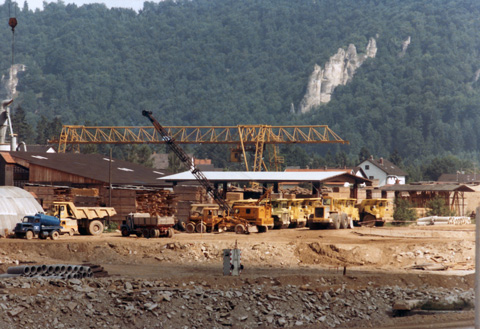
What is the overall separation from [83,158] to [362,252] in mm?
42305

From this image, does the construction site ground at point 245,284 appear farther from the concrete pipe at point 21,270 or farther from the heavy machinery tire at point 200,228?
the heavy machinery tire at point 200,228

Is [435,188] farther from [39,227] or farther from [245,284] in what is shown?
[245,284]

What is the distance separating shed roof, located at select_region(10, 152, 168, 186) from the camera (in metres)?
69.2

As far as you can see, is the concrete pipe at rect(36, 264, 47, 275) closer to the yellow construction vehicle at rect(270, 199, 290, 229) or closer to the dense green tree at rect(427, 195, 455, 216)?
the yellow construction vehicle at rect(270, 199, 290, 229)

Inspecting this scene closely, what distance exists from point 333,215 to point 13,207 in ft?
77.8

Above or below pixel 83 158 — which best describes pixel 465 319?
below

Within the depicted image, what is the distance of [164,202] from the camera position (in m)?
60.2

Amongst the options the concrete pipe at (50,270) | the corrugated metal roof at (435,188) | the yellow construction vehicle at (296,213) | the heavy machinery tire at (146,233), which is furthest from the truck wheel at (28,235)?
the corrugated metal roof at (435,188)

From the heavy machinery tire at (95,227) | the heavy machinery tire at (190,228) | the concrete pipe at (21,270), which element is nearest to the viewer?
the concrete pipe at (21,270)

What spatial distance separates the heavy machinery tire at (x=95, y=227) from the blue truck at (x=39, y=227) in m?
4.97

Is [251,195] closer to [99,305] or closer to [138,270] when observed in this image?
[138,270]

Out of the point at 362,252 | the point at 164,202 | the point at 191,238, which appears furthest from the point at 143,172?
the point at 362,252

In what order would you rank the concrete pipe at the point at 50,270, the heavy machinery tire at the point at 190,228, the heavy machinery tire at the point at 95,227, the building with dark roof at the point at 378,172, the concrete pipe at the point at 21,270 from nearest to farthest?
the concrete pipe at the point at 21,270, the concrete pipe at the point at 50,270, the heavy machinery tire at the point at 95,227, the heavy machinery tire at the point at 190,228, the building with dark roof at the point at 378,172

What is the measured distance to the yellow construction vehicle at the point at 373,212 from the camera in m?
67.5
